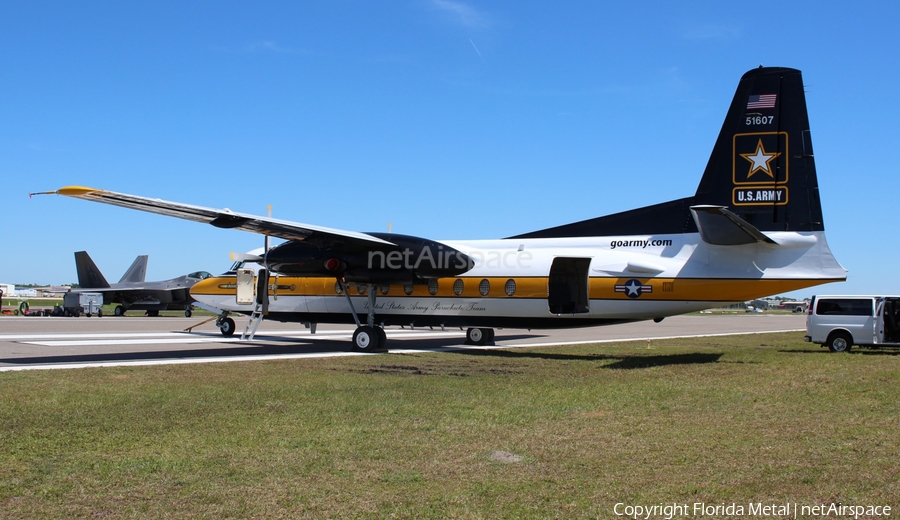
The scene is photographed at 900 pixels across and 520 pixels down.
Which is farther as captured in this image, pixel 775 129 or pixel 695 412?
pixel 775 129

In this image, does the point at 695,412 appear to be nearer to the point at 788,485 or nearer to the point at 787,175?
the point at 788,485

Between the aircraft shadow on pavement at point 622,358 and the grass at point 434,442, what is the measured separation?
2182 mm

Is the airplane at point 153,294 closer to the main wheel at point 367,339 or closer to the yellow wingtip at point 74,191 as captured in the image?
the main wheel at point 367,339

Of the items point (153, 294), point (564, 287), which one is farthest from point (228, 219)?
point (153, 294)

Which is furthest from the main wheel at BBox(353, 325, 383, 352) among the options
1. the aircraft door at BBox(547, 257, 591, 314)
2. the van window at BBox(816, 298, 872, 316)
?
the van window at BBox(816, 298, 872, 316)

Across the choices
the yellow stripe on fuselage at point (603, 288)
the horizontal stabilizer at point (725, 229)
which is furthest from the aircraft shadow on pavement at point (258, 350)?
the horizontal stabilizer at point (725, 229)

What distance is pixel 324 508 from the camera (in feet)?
18.1

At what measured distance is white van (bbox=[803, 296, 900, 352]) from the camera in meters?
20.6

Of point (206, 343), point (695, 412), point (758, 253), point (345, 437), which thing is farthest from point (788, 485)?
point (206, 343)

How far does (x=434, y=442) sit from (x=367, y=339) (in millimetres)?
12558

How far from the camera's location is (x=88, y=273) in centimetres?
5347

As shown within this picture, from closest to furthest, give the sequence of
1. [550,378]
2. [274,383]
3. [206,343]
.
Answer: [274,383]
[550,378]
[206,343]

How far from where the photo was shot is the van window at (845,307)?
20.9 metres

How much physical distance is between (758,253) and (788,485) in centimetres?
1068
